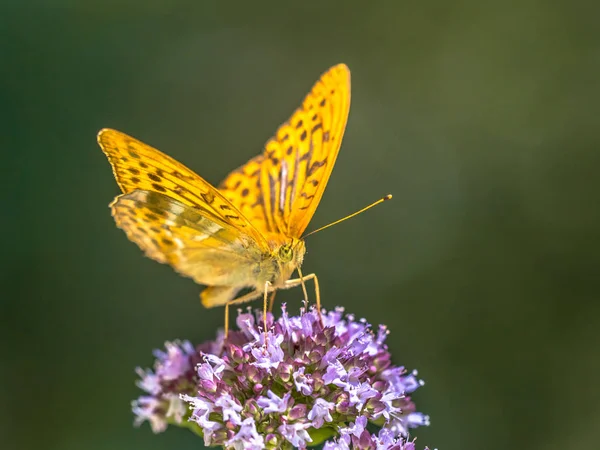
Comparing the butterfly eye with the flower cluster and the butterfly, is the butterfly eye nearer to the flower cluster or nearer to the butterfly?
the butterfly

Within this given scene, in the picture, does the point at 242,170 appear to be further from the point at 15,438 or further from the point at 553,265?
the point at 553,265

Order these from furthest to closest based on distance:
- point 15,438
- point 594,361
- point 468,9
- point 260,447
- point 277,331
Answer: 1. point 468,9
2. point 594,361
3. point 15,438
4. point 277,331
5. point 260,447

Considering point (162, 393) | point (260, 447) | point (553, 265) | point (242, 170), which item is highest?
point (553, 265)

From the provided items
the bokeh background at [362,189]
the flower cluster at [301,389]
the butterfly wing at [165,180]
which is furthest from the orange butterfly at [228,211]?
the bokeh background at [362,189]

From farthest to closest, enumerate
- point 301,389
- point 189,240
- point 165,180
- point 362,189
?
point 362,189 < point 189,240 < point 165,180 < point 301,389

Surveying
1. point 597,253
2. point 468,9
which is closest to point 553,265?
point 597,253

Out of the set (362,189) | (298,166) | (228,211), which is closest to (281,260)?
(228,211)

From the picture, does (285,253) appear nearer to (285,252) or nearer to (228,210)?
(285,252)
